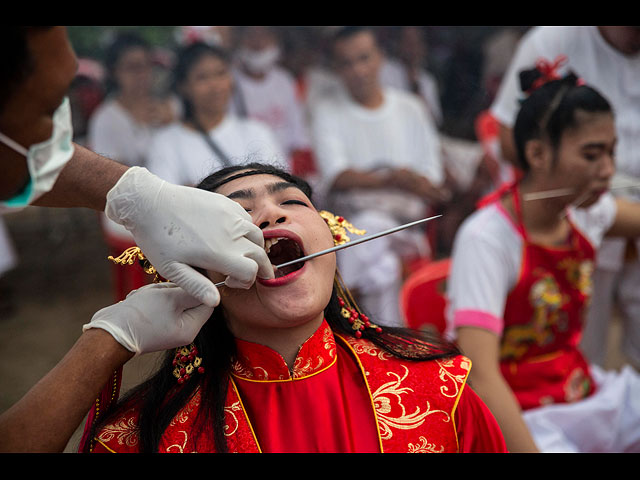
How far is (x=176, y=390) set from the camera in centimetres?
155

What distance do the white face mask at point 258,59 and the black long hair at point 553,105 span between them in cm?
262

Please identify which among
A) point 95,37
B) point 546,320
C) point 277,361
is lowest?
point 546,320

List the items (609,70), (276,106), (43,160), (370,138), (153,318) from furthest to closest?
(276,106) → (370,138) → (609,70) → (153,318) → (43,160)

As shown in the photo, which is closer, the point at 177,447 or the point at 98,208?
the point at 177,447

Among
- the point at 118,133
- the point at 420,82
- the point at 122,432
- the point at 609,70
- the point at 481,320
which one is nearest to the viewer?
the point at 122,432

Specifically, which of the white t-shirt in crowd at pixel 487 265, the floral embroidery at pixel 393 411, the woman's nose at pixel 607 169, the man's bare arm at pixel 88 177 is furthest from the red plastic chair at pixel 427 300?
the man's bare arm at pixel 88 177

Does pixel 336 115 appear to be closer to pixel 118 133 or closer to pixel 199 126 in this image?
pixel 199 126

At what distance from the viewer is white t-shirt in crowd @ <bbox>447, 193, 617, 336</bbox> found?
7.33ft

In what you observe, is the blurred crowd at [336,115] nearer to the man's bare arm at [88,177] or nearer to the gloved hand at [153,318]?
the man's bare arm at [88,177]

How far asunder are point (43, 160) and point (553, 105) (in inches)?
70.2

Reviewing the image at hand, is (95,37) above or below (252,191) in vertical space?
above

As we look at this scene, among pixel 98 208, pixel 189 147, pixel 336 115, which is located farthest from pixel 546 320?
pixel 336 115

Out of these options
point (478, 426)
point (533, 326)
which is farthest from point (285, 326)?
point (533, 326)

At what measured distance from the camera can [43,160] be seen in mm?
1155
